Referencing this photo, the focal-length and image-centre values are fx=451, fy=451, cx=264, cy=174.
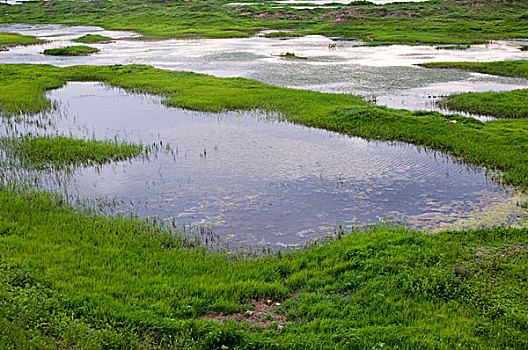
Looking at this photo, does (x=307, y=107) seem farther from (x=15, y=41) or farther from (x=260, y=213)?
(x=15, y=41)

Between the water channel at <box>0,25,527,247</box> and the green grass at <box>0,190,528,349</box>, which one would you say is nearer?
the green grass at <box>0,190,528,349</box>

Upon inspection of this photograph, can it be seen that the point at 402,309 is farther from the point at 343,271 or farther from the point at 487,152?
the point at 487,152

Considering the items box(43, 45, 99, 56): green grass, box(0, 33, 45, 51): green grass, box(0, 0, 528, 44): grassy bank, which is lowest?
box(43, 45, 99, 56): green grass

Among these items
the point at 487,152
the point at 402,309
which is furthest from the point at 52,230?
the point at 487,152

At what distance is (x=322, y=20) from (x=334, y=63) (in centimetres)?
6371

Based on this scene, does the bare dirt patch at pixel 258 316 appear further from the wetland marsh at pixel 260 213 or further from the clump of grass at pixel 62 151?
the clump of grass at pixel 62 151

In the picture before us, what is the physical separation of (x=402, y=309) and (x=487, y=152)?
38.8 ft

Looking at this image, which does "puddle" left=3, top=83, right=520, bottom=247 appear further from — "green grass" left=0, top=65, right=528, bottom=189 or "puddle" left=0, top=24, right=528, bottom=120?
"puddle" left=0, top=24, right=528, bottom=120

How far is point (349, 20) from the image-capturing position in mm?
91625

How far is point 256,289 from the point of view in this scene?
8.88 meters

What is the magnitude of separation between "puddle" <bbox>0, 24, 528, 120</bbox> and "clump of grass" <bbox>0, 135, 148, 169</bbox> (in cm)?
1614

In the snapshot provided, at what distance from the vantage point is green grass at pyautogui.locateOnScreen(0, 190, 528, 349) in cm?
706

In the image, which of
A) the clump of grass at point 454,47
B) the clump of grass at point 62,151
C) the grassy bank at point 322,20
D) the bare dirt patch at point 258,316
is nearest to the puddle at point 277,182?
the clump of grass at point 62,151

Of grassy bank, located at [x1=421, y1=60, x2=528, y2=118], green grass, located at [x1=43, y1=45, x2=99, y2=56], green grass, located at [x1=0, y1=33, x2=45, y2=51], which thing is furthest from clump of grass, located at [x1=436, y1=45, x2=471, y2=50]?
green grass, located at [x1=0, y1=33, x2=45, y2=51]
